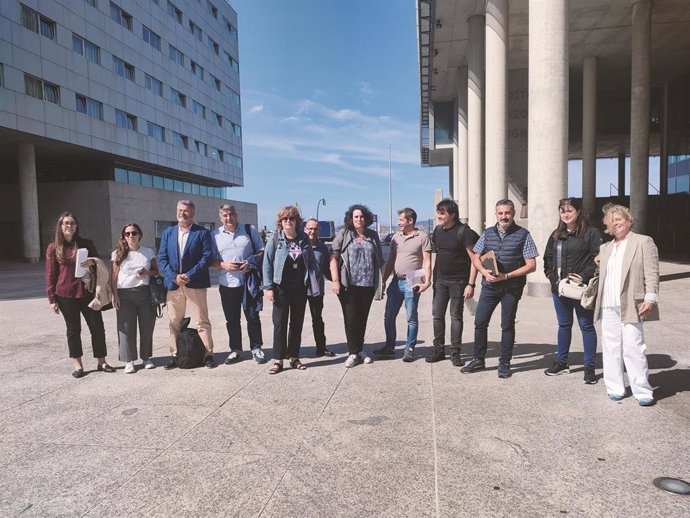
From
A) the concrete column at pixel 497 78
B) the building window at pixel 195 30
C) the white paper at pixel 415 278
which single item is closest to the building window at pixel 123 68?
the building window at pixel 195 30

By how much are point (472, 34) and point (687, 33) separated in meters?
10.8

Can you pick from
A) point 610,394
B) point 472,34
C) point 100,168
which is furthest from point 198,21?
point 610,394

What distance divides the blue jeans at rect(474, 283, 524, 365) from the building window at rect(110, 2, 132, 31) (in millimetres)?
36311

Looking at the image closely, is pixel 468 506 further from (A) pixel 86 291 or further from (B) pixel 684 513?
(A) pixel 86 291

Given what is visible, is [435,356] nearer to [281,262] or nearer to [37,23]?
[281,262]

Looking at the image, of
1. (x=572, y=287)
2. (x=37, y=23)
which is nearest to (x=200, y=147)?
(x=37, y=23)

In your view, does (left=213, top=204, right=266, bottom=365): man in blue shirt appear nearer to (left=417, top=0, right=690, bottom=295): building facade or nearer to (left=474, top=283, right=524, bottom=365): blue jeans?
(left=474, top=283, right=524, bottom=365): blue jeans

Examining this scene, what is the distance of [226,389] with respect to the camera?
4.82 meters

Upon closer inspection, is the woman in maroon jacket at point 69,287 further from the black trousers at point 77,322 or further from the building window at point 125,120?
the building window at point 125,120

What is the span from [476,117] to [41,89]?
77.5ft

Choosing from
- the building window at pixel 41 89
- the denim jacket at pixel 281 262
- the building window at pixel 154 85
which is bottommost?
the denim jacket at pixel 281 262

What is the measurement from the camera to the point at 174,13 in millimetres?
40062

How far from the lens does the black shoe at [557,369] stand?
5.02m

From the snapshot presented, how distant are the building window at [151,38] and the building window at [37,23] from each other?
31.3ft
